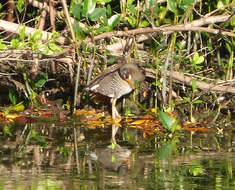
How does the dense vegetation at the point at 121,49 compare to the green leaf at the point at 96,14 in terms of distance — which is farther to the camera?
the dense vegetation at the point at 121,49

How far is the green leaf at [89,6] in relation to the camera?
22.2 ft

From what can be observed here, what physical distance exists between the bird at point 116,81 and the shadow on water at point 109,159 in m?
0.67

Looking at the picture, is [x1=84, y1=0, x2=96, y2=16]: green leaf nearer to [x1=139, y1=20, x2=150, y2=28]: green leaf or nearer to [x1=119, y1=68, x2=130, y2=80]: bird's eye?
[x1=139, y1=20, x2=150, y2=28]: green leaf

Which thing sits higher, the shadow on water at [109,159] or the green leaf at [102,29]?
the green leaf at [102,29]

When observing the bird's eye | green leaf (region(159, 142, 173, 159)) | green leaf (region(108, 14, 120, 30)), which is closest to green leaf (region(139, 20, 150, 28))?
green leaf (region(108, 14, 120, 30))

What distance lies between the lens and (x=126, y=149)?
5.57m

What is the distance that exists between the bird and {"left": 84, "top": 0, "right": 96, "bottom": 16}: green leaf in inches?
35.6

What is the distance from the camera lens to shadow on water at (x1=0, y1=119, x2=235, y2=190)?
4.30 m

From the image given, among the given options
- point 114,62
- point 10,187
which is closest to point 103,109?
point 114,62

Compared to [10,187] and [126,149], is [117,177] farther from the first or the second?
[126,149]

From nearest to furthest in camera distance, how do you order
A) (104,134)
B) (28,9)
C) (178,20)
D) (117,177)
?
(117,177) → (104,134) → (178,20) → (28,9)

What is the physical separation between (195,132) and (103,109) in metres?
1.60

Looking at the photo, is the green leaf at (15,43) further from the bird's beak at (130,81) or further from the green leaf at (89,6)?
the bird's beak at (130,81)

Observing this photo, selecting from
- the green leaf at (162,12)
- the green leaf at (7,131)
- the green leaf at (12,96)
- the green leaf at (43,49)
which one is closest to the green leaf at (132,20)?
the green leaf at (162,12)
